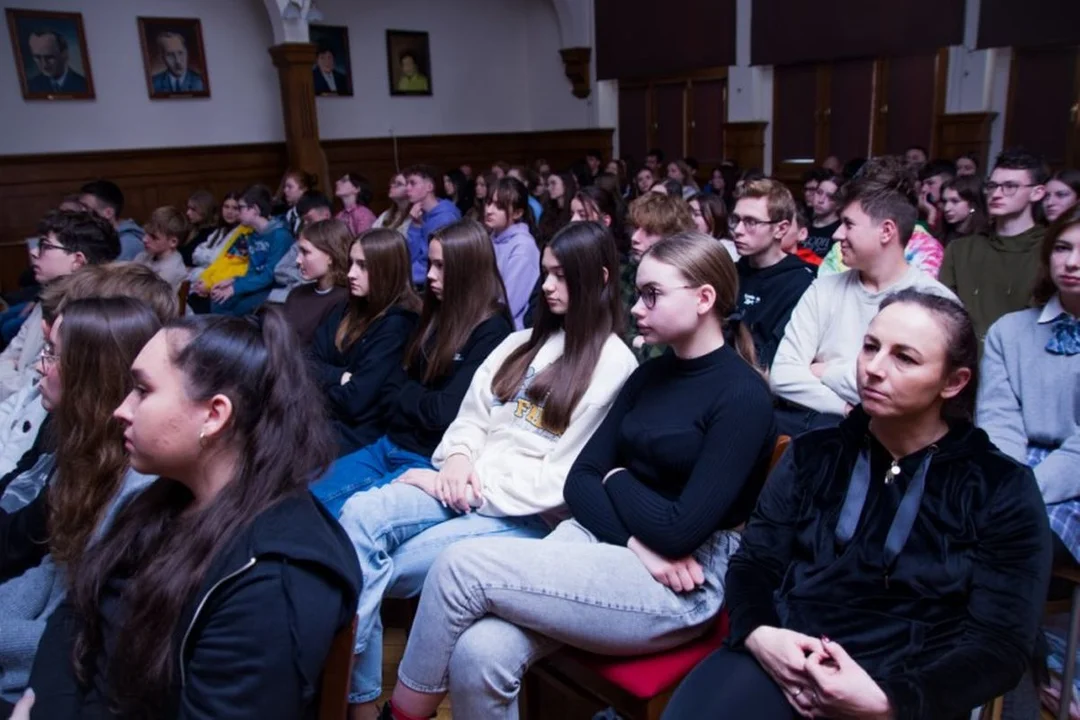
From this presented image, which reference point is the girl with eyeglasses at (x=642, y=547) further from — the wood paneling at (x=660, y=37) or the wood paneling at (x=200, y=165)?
the wood paneling at (x=200, y=165)

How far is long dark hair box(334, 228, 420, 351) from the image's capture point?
2.75 m

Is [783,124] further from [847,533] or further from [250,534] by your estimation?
[250,534]

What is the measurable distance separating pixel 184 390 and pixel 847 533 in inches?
45.4

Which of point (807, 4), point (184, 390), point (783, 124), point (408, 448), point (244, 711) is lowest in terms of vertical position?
point (408, 448)

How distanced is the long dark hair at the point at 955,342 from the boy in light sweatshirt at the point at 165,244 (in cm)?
433

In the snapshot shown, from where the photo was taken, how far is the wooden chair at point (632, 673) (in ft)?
5.04

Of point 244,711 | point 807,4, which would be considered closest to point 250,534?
point 244,711

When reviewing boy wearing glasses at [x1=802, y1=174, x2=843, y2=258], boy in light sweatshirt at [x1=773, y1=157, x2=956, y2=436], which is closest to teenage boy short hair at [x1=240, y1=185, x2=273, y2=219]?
boy wearing glasses at [x1=802, y1=174, x2=843, y2=258]

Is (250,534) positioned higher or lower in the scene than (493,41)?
lower

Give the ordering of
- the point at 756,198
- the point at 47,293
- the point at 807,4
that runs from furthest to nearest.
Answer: the point at 807,4 → the point at 756,198 → the point at 47,293

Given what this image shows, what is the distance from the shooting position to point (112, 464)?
1.55 metres

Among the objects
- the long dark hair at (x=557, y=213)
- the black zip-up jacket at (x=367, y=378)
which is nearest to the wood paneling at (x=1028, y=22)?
the long dark hair at (x=557, y=213)

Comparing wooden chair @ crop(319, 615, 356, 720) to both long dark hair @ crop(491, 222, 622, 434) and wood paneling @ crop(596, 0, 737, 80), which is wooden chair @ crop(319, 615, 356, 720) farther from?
wood paneling @ crop(596, 0, 737, 80)

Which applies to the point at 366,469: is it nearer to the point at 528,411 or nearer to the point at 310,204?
the point at 528,411
